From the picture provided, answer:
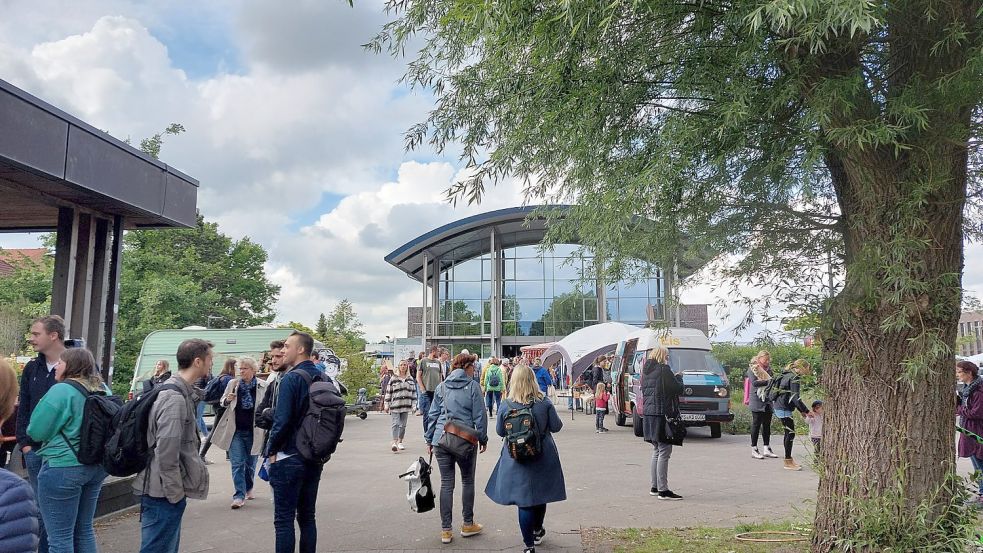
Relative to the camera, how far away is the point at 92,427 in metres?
4.45

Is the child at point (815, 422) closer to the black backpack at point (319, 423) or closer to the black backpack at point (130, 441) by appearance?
the black backpack at point (319, 423)

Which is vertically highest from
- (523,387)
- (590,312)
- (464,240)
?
(464,240)

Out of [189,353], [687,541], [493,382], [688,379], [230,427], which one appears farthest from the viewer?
[493,382]

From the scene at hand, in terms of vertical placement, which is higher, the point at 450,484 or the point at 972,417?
the point at 972,417

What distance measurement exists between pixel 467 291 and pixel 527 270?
13.3 feet

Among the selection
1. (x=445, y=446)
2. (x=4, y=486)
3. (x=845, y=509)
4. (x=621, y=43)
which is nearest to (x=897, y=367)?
(x=845, y=509)

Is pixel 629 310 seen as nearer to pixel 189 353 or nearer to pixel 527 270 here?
pixel 527 270

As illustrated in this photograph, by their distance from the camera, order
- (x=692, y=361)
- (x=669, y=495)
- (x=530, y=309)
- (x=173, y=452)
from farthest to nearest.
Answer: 1. (x=530, y=309)
2. (x=692, y=361)
3. (x=669, y=495)
4. (x=173, y=452)

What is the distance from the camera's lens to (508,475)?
601cm

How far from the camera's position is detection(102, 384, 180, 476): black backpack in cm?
435

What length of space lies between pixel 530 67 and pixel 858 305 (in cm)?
286

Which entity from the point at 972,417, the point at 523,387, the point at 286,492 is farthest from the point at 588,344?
the point at 286,492

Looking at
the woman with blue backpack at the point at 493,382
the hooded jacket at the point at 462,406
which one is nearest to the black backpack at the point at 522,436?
the hooded jacket at the point at 462,406

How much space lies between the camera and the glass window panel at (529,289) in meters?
43.9
